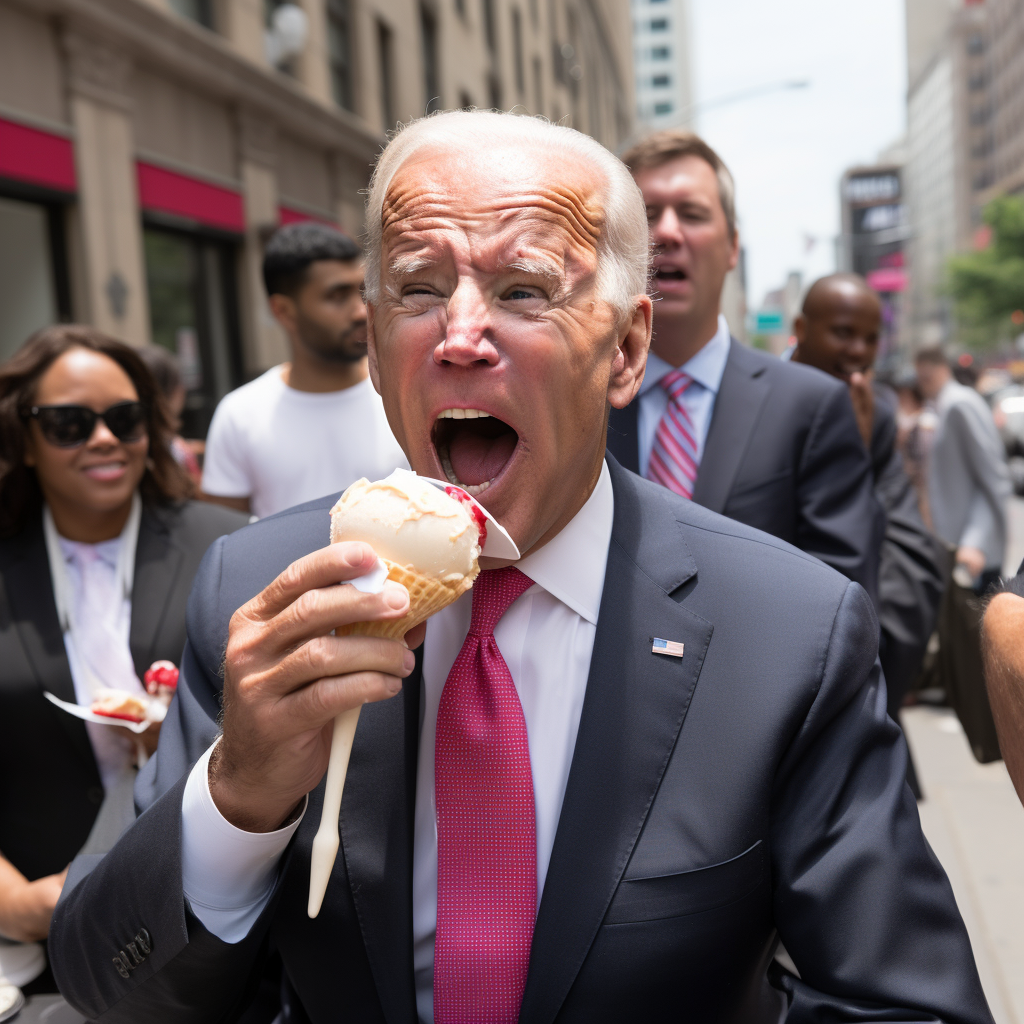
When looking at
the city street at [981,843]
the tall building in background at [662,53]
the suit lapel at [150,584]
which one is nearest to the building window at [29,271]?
the suit lapel at [150,584]

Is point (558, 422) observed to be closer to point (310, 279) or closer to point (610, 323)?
point (610, 323)

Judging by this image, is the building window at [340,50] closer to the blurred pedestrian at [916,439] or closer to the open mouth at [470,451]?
the blurred pedestrian at [916,439]

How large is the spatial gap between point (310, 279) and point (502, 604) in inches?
143

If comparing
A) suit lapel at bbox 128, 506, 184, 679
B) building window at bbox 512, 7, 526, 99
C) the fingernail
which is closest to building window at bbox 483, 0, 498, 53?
building window at bbox 512, 7, 526, 99

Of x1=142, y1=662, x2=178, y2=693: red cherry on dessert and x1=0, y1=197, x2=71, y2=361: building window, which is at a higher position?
x1=0, y1=197, x2=71, y2=361: building window

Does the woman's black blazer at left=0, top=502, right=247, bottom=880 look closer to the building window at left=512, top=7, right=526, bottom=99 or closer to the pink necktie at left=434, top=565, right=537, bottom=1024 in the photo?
the pink necktie at left=434, top=565, right=537, bottom=1024

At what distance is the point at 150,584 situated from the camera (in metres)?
3.05

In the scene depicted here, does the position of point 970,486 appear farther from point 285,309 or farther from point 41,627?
point 41,627

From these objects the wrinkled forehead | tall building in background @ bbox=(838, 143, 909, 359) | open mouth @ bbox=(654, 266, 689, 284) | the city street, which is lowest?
the city street

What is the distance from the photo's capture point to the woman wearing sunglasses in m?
2.80

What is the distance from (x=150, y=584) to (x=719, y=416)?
1.74 meters

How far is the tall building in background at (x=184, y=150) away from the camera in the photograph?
365 inches

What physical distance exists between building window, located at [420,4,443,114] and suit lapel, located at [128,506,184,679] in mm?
19710

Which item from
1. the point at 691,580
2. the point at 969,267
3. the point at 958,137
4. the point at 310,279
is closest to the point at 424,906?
the point at 691,580
